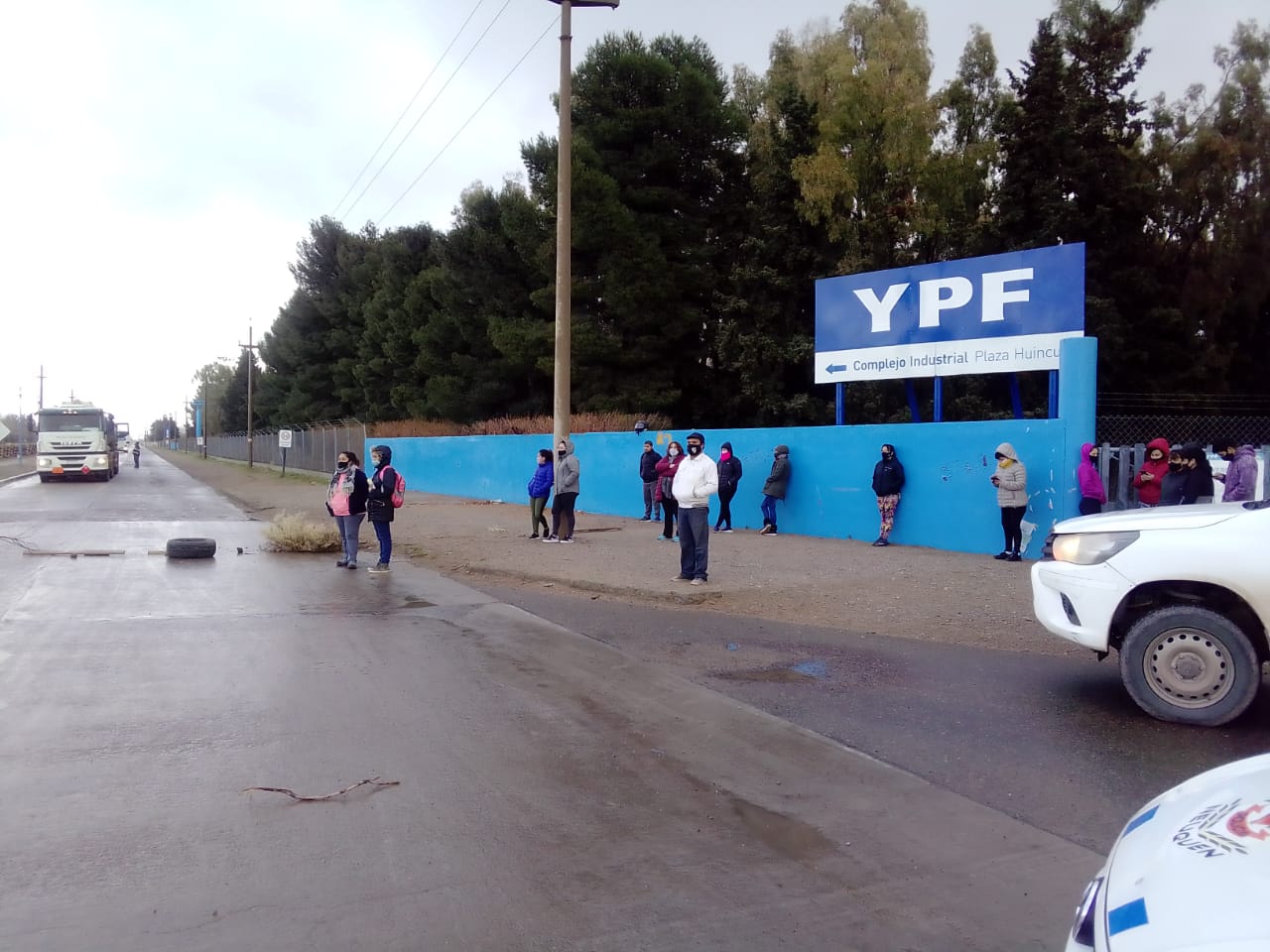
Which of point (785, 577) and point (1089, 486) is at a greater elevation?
point (1089, 486)

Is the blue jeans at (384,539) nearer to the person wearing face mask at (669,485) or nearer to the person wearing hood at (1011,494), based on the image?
the person wearing face mask at (669,485)

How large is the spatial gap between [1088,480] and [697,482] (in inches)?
198

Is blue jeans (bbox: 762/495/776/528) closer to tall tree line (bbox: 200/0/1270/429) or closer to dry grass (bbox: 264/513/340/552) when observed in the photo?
dry grass (bbox: 264/513/340/552)

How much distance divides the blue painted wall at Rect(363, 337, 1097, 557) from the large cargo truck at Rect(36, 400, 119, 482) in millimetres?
24593

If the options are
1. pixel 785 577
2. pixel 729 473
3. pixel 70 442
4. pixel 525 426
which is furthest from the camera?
pixel 70 442

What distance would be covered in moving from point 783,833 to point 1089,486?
920 cm

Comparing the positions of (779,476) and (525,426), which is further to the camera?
(525,426)

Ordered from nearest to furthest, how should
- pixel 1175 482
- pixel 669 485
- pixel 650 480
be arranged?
pixel 1175 482, pixel 669 485, pixel 650 480

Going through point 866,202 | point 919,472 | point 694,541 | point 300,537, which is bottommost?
point 300,537

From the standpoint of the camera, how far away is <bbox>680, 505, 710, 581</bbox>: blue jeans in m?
10.9

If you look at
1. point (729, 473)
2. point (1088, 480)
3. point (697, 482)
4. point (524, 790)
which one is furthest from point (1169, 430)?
point (524, 790)

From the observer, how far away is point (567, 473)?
49.4 feet

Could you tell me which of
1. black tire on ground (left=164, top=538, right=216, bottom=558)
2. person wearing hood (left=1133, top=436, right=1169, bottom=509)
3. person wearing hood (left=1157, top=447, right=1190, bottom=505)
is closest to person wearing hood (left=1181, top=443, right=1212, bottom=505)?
person wearing hood (left=1157, top=447, right=1190, bottom=505)

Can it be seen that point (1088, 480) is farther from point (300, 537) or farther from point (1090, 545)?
point (300, 537)
